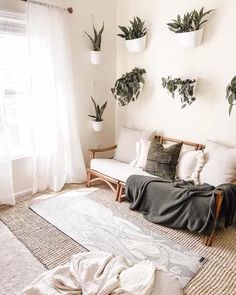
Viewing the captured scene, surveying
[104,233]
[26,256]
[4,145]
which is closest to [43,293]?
[26,256]

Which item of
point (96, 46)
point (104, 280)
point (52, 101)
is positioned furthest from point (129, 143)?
point (104, 280)

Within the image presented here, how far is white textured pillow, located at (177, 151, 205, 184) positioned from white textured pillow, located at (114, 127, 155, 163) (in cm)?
61

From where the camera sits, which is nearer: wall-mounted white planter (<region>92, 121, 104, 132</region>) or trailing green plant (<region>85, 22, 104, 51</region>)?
trailing green plant (<region>85, 22, 104, 51</region>)

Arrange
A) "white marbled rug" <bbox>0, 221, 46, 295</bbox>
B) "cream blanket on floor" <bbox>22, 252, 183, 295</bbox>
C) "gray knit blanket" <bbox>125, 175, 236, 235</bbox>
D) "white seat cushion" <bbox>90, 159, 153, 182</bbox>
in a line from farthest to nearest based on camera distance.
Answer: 1. "white seat cushion" <bbox>90, 159, 153, 182</bbox>
2. "gray knit blanket" <bbox>125, 175, 236, 235</bbox>
3. "white marbled rug" <bbox>0, 221, 46, 295</bbox>
4. "cream blanket on floor" <bbox>22, 252, 183, 295</bbox>

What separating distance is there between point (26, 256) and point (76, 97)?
2093 millimetres

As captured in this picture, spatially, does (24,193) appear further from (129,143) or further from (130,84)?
(130,84)

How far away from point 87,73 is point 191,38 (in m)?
1.44

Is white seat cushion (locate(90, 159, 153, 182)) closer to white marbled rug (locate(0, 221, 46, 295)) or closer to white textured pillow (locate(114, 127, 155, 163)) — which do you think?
white textured pillow (locate(114, 127, 155, 163))

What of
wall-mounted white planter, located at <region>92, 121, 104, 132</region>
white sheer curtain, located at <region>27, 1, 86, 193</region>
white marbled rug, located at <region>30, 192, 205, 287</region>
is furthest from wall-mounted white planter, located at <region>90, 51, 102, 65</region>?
white marbled rug, located at <region>30, 192, 205, 287</region>

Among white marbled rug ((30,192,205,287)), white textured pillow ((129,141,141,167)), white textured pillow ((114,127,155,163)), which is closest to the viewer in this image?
white marbled rug ((30,192,205,287))

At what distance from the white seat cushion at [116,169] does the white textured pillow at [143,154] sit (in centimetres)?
7

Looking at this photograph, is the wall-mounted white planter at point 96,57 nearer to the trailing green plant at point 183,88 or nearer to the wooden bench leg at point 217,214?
the trailing green plant at point 183,88

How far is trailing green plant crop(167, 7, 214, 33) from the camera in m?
2.66

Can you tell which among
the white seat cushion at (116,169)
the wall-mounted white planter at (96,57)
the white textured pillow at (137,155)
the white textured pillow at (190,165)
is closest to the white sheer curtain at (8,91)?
the wall-mounted white planter at (96,57)
